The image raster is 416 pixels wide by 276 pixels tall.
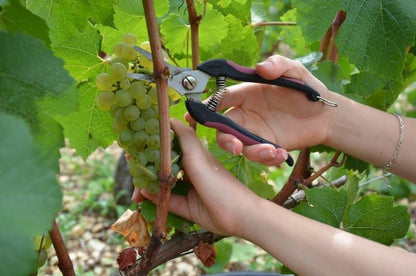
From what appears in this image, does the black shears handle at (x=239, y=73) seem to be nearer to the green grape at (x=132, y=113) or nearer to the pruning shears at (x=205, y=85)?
the pruning shears at (x=205, y=85)

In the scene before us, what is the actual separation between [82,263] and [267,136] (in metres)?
1.66

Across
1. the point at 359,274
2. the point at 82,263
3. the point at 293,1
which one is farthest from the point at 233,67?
the point at 82,263

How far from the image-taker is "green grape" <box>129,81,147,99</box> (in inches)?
37.2

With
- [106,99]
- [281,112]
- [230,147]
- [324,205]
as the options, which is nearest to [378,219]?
[324,205]

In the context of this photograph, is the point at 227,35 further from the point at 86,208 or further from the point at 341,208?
the point at 86,208

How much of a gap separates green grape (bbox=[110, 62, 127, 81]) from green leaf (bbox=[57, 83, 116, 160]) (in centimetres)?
22

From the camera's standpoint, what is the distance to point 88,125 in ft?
3.82

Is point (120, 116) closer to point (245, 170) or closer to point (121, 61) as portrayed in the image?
point (121, 61)

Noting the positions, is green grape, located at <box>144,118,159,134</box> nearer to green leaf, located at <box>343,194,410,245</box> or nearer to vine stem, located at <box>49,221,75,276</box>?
vine stem, located at <box>49,221,75,276</box>

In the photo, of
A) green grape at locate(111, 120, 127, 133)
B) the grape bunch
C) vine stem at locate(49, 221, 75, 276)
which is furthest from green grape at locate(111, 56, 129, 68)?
vine stem at locate(49, 221, 75, 276)

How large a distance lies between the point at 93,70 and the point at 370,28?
22.8 inches

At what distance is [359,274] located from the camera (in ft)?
3.01

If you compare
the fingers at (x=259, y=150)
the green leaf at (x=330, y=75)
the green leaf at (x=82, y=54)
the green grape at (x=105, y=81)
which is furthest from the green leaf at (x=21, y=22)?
the green leaf at (x=330, y=75)

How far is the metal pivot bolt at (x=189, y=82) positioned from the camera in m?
0.97
